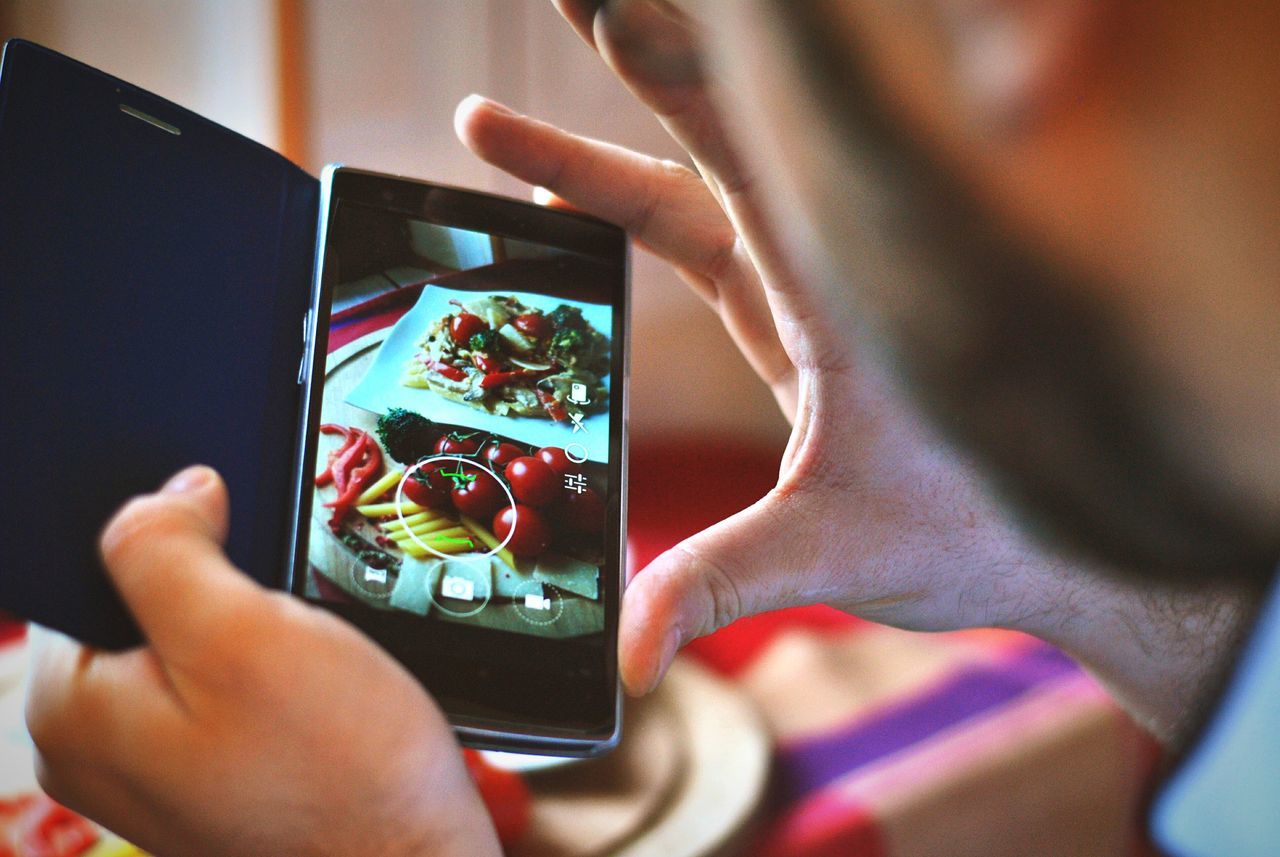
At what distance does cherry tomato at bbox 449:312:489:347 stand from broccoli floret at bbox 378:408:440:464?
0.05 m

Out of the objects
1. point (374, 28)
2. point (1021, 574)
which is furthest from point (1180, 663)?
point (374, 28)

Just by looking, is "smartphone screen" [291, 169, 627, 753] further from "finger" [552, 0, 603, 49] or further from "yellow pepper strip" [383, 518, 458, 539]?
"finger" [552, 0, 603, 49]

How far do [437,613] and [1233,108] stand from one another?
1.32 ft

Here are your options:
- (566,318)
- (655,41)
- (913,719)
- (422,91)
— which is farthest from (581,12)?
(422,91)

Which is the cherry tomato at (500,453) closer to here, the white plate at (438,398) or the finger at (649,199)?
the white plate at (438,398)

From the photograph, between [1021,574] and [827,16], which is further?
[1021,574]

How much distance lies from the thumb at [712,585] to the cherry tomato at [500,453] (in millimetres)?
95

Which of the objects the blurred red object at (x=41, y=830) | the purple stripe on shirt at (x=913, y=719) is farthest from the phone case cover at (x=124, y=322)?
the purple stripe on shirt at (x=913, y=719)

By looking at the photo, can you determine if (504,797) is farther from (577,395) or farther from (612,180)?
(612,180)

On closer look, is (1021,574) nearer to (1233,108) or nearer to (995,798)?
(995,798)

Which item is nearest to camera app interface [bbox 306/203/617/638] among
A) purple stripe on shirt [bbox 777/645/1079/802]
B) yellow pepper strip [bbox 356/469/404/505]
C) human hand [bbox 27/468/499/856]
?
yellow pepper strip [bbox 356/469/404/505]

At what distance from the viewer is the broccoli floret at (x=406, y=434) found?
0.49 meters

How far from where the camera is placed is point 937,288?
194 millimetres

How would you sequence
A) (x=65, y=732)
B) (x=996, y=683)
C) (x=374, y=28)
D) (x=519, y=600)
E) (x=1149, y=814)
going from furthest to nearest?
(x=374, y=28), (x=996, y=683), (x=1149, y=814), (x=519, y=600), (x=65, y=732)
